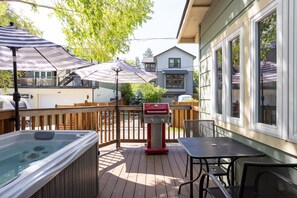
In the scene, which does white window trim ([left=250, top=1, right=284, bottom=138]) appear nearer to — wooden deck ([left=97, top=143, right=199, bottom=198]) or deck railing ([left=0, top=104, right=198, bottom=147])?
wooden deck ([left=97, top=143, right=199, bottom=198])

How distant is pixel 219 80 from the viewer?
4047mm

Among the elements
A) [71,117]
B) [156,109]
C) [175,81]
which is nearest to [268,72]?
[156,109]

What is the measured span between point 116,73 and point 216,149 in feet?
13.2

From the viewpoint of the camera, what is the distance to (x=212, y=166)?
320 cm

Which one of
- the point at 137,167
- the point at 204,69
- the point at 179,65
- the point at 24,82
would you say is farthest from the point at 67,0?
the point at 179,65

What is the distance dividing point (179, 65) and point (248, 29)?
2426 cm

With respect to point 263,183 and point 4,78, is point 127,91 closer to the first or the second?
point 4,78

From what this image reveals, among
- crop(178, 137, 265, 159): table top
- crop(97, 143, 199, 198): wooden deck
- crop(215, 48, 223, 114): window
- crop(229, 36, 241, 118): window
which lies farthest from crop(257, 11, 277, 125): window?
crop(97, 143, 199, 198): wooden deck

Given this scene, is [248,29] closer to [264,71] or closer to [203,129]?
[264,71]

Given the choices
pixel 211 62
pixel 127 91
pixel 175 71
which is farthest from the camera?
pixel 175 71

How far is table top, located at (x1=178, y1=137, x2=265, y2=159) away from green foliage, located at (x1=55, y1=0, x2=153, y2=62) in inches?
134

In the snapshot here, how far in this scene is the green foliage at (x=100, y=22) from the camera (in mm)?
5379

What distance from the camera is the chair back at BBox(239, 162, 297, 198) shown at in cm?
153

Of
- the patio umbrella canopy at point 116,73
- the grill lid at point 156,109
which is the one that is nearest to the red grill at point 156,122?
the grill lid at point 156,109
